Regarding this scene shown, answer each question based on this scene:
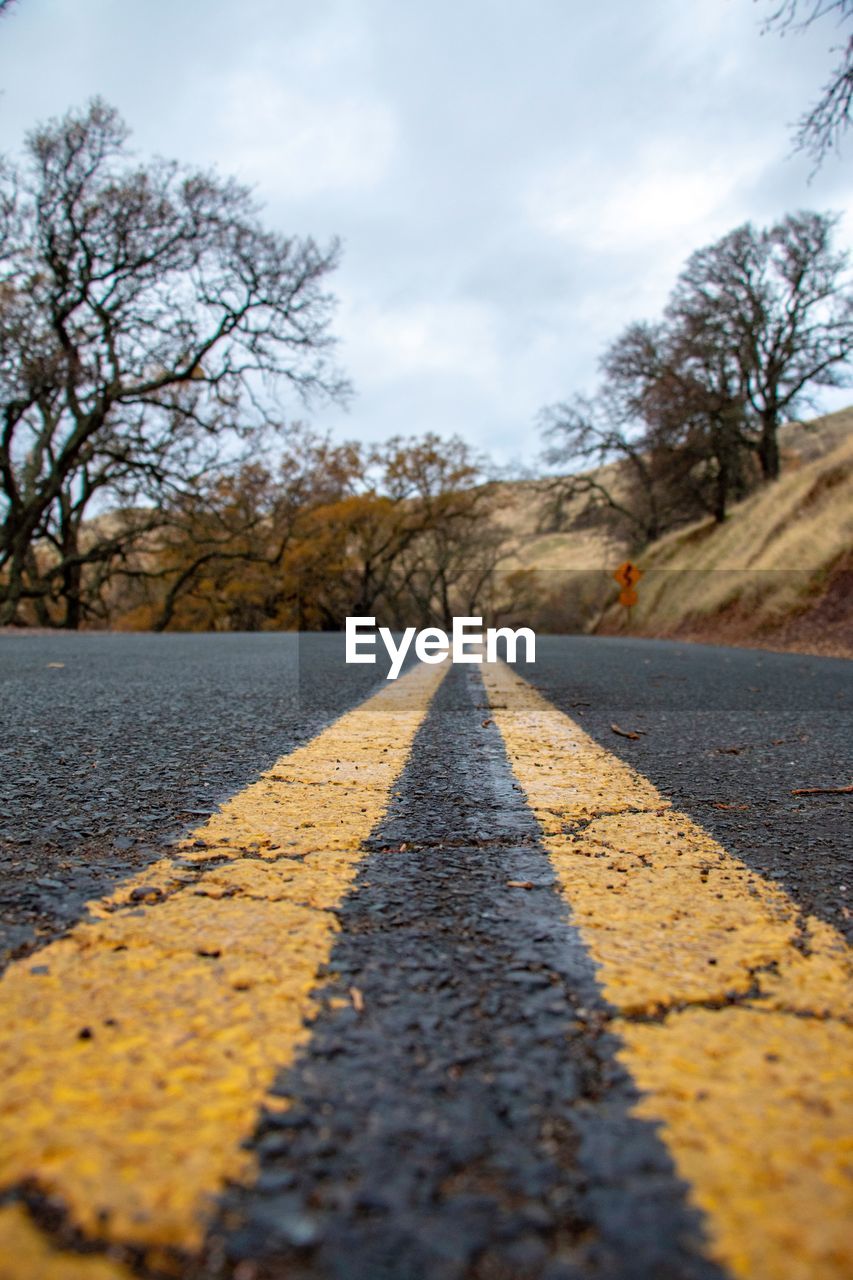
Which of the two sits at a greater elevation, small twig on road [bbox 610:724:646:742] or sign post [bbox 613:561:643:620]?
sign post [bbox 613:561:643:620]

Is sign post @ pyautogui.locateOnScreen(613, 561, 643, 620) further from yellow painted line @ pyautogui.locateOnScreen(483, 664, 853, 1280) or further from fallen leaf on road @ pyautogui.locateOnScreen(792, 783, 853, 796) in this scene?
yellow painted line @ pyautogui.locateOnScreen(483, 664, 853, 1280)

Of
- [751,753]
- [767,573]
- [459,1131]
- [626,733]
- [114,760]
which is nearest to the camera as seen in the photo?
[459,1131]

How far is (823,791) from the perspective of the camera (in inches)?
79.0

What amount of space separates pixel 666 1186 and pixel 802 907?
70 centimetres

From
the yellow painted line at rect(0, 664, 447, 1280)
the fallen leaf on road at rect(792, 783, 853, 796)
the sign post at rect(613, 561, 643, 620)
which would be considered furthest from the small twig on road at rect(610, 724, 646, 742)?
the sign post at rect(613, 561, 643, 620)

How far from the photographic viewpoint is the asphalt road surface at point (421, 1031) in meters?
0.55

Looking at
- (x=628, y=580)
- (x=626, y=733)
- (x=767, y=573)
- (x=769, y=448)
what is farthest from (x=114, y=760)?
(x=769, y=448)

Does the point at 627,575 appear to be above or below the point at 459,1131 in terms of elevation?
above

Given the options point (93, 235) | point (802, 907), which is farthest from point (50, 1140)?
point (93, 235)

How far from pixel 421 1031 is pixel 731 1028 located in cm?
32

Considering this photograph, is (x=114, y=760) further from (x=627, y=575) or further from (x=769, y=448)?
(x=769, y=448)

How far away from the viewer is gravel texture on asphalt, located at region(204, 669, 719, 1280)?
53cm

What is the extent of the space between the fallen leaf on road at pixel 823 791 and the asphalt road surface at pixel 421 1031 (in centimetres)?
1

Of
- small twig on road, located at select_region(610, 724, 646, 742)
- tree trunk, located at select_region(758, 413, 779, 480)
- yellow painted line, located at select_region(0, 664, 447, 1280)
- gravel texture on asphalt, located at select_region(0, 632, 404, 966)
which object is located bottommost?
small twig on road, located at select_region(610, 724, 646, 742)
